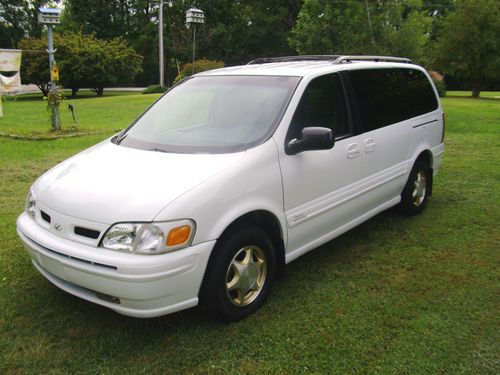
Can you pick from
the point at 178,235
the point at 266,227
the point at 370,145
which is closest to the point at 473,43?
the point at 370,145

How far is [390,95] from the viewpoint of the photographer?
15.5 feet

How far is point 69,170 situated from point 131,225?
98 cm

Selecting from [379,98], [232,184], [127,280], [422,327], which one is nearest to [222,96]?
[232,184]

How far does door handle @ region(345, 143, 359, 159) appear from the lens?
3.99m

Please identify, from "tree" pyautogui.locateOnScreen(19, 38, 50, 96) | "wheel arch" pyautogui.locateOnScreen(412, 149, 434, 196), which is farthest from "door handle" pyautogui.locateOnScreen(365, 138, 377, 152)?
"tree" pyautogui.locateOnScreen(19, 38, 50, 96)

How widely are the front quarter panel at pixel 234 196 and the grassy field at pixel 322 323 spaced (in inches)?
26.8

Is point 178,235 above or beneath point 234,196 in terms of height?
beneath

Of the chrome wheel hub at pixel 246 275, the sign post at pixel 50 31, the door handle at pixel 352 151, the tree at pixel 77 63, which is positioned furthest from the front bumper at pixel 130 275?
the tree at pixel 77 63

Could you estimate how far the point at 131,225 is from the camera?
8.93 ft

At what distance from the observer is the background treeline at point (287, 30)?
2348 centimetres

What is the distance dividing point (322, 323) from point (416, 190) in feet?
8.72

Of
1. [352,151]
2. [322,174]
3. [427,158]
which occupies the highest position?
[352,151]

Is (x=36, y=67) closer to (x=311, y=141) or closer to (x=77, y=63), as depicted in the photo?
(x=77, y=63)

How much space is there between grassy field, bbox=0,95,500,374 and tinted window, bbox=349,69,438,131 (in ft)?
4.00
